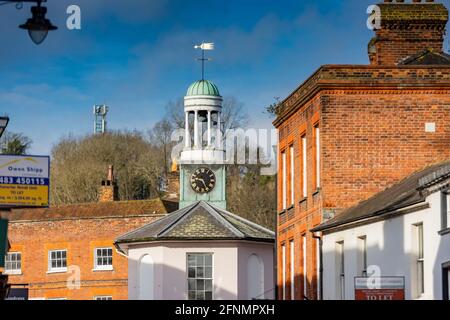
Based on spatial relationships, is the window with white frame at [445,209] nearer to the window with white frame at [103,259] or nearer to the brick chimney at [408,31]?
the brick chimney at [408,31]

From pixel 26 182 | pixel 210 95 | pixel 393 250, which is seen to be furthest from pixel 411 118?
pixel 210 95

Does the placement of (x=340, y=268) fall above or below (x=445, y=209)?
below

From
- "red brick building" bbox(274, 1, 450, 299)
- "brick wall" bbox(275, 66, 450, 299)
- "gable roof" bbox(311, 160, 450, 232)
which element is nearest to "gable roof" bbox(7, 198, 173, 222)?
"red brick building" bbox(274, 1, 450, 299)

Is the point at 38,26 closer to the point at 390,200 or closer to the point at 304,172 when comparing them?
the point at 390,200

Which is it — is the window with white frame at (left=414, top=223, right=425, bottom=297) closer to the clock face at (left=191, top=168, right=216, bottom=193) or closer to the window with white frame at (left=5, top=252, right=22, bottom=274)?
the clock face at (left=191, top=168, right=216, bottom=193)

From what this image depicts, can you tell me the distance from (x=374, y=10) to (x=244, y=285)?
2427 cm

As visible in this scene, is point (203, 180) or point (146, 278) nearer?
point (146, 278)

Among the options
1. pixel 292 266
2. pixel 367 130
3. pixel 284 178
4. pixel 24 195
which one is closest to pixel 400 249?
pixel 24 195

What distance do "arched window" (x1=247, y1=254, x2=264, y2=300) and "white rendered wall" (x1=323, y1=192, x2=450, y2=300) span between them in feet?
88.7

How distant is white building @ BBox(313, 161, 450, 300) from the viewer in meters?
35.6

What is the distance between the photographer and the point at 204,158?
Answer: 85.2m

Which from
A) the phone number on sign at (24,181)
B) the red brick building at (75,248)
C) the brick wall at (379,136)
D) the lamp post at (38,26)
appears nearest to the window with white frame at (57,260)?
the red brick building at (75,248)

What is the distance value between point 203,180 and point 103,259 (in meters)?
9.13

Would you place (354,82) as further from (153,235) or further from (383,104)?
(153,235)
